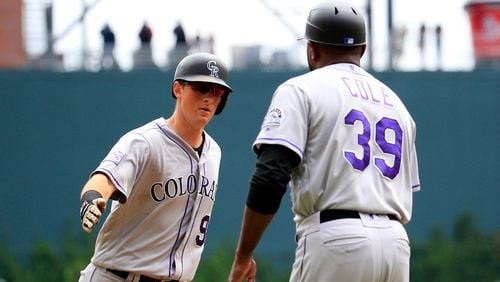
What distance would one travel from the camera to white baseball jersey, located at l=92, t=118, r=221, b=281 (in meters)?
6.87

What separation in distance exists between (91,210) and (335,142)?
4.00 ft

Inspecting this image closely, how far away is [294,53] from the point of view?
22.0 meters

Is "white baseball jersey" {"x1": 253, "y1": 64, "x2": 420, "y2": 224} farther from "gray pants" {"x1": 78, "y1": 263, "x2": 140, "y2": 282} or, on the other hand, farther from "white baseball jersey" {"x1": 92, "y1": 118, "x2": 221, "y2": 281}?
"gray pants" {"x1": 78, "y1": 263, "x2": 140, "y2": 282}

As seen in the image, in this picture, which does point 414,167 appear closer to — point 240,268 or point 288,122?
point 288,122

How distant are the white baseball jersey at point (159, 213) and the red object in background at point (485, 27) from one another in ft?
56.7

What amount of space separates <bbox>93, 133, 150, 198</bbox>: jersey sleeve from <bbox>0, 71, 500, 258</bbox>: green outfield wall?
14259 mm

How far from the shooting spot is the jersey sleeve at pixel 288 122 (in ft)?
17.6

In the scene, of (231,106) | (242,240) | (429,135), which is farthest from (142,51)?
(242,240)

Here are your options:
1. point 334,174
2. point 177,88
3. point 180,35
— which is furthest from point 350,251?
point 180,35

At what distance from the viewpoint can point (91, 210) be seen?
5.89 metres

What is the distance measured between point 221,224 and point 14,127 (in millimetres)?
3901

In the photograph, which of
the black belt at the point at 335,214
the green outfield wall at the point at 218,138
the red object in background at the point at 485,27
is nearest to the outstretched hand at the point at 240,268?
the black belt at the point at 335,214

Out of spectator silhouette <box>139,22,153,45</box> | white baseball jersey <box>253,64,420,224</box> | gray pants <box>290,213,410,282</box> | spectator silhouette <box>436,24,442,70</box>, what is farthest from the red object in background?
gray pants <box>290,213,410,282</box>

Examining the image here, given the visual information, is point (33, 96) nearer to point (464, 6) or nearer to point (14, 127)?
point (14, 127)
